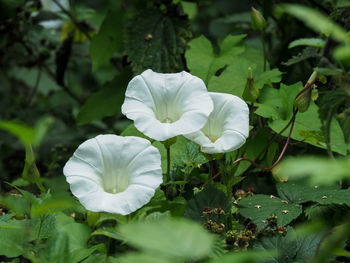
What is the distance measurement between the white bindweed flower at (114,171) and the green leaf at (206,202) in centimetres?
10

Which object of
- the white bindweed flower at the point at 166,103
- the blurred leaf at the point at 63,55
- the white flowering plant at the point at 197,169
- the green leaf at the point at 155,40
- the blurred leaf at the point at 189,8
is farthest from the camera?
the blurred leaf at the point at 63,55

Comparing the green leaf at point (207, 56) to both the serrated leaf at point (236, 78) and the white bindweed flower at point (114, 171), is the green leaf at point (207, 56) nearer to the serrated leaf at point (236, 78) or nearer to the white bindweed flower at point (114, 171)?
the serrated leaf at point (236, 78)

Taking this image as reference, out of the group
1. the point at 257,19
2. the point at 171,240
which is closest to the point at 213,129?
the point at 257,19

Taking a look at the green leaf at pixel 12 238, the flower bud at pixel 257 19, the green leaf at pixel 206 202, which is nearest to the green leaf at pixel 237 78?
the flower bud at pixel 257 19

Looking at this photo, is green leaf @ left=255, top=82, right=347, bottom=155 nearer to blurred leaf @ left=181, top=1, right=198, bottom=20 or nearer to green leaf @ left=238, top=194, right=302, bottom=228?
green leaf @ left=238, top=194, right=302, bottom=228

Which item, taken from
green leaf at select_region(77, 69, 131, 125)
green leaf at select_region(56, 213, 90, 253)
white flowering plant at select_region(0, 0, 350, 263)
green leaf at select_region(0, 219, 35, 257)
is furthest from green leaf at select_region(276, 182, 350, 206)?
green leaf at select_region(77, 69, 131, 125)

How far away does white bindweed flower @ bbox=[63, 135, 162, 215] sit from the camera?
2.46ft

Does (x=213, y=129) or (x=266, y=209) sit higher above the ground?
(x=213, y=129)

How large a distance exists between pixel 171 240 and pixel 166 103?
55cm

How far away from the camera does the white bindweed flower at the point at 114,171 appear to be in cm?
75

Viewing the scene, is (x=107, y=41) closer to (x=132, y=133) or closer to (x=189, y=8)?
(x=189, y=8)

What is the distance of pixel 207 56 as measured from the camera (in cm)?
135

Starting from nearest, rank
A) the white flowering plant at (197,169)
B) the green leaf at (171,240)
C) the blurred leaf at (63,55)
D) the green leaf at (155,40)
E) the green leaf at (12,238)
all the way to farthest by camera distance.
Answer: the green leaf at (171,240) → the white flowering plant at (197,169) → the green leaf at (12,238) → the green leaf at (155,40) → the blurred leaf at (63,55)

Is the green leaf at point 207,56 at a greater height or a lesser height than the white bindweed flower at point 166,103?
lesser
